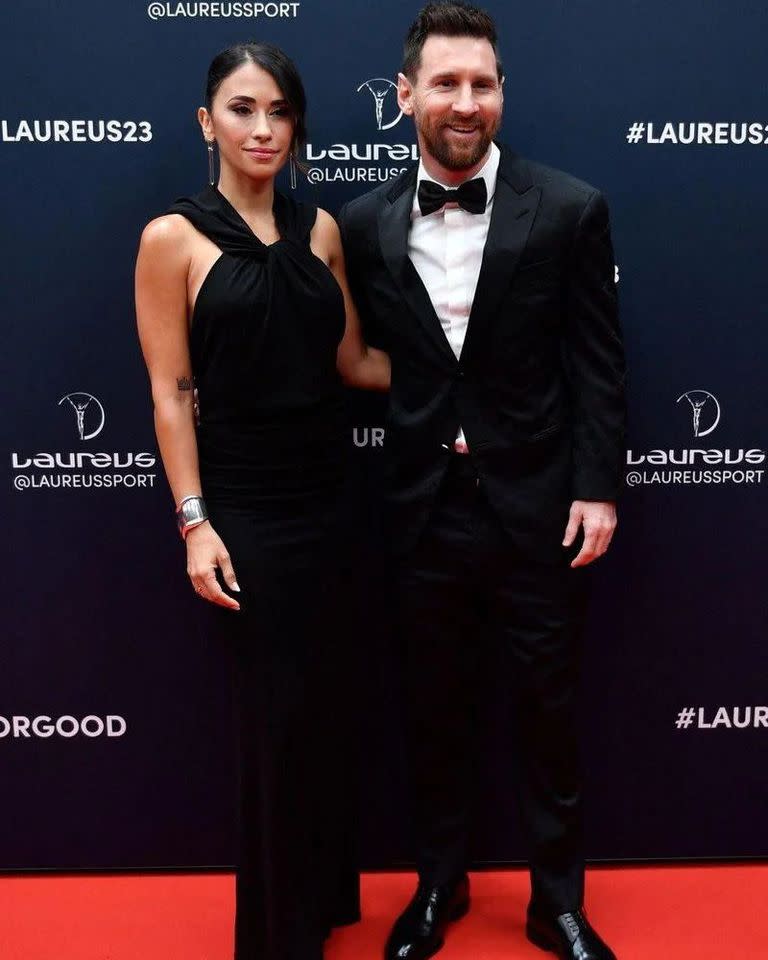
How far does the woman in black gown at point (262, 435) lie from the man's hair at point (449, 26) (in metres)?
0.25

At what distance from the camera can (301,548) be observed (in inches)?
81.4

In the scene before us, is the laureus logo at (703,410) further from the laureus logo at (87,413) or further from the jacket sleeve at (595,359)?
the laureus logo at (87,413)

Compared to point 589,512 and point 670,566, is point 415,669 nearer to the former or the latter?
point 589,512

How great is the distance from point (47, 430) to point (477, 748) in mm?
1363

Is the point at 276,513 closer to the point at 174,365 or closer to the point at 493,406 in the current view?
the point at 174,365

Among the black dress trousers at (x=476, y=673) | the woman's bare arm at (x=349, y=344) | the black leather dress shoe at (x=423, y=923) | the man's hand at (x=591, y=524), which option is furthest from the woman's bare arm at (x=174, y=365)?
the black leather dress shoe at (x=423, y=923)

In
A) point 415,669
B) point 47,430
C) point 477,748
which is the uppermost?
point 47,430

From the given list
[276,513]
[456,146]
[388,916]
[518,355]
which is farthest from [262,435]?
[388,916]

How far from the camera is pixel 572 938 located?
7.45 ft

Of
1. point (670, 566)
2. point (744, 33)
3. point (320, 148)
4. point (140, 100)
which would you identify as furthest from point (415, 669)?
point (744, 33)

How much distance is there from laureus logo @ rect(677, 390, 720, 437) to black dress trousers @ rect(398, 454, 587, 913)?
595 millimetres

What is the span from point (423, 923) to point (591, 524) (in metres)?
1.02

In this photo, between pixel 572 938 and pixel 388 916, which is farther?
pixel 388 916

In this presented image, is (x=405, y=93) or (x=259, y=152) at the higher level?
(x=405, y=93)
